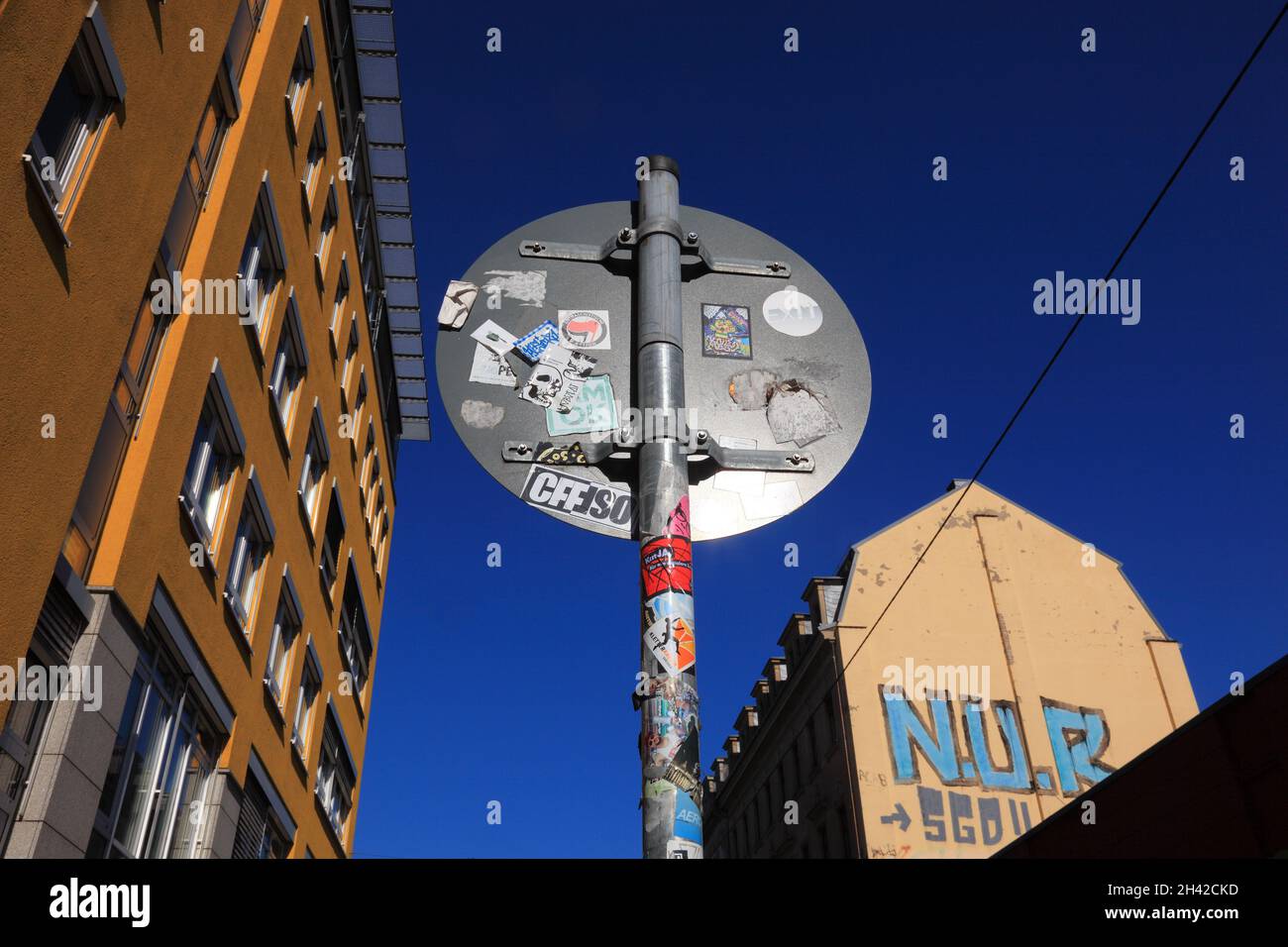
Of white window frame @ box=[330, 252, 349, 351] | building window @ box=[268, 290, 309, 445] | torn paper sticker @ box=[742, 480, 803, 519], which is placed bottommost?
torn paper sticker @ box=[742, 480, 803, 519]

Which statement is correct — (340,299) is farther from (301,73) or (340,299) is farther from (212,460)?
(212,460)

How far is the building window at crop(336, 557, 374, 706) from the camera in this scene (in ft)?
74.2

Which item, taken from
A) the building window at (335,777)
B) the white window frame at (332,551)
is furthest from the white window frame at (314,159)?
the building window at (335,777)

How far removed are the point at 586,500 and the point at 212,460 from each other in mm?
9337

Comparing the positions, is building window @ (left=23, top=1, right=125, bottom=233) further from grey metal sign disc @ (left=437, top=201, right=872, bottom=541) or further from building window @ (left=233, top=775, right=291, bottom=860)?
building window @ (left=233, top=775, right=291, bottom=860)

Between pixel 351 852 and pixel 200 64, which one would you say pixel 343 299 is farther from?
pixel 351 852

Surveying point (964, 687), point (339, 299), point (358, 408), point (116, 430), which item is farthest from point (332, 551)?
point (964, 687)

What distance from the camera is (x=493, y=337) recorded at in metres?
6.96

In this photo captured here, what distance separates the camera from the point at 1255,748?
12273mm

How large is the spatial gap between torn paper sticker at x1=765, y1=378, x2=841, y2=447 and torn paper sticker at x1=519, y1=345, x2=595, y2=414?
1.26 m

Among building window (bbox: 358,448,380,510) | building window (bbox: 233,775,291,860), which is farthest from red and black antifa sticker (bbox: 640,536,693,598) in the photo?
building window (bbox: 358,448,380,510)

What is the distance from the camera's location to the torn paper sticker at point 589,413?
258 inches

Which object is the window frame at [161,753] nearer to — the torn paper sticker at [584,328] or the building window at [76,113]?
the building window at [76,113]
